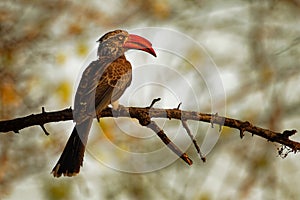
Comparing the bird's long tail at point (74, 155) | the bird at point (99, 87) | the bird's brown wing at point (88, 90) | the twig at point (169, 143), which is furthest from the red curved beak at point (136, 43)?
the twig at point (169, 143)

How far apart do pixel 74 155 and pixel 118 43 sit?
1.38 meters

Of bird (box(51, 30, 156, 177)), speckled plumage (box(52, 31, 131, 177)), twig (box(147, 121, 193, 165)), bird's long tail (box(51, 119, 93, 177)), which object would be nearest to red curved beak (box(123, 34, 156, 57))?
bird (box(51, 30, 156, 177))

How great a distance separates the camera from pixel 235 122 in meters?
4.56

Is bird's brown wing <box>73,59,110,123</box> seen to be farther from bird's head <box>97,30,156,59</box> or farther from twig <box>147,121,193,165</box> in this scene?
twig <box>147,121,193,165</box>

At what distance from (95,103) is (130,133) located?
3.08m

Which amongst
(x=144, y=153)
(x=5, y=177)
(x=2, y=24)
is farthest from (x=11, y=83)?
(x=144, y=153)

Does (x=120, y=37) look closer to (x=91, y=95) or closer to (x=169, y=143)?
(x=91, y=95)

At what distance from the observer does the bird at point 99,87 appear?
5.35 metres

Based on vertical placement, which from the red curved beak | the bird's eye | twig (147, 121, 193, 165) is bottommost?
twig (147, 121, 193, 165)

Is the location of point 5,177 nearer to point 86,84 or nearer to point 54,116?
point 86,84

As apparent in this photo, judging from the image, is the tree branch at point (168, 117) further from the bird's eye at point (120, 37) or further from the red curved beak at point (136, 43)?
the bird's eye at point (120, 37)

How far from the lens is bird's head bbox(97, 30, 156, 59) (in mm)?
6264

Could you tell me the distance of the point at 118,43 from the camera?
6.39 meters

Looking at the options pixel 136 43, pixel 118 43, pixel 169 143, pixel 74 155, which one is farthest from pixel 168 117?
pixel 118 43
